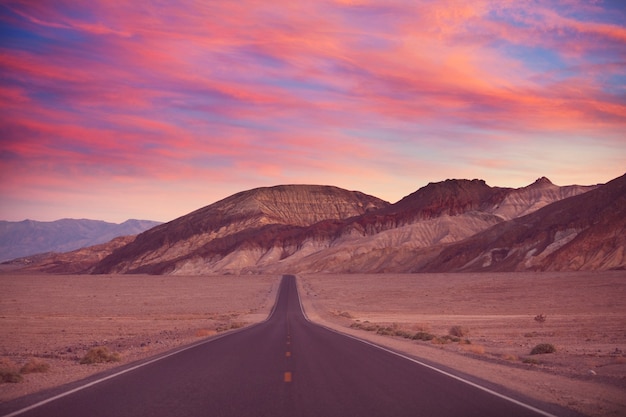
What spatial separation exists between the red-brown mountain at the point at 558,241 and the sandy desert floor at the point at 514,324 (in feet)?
50.9

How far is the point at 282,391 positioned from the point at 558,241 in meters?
111

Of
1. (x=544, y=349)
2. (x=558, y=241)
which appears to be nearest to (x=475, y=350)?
(x=544, y=349)

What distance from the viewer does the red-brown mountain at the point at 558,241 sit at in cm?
9831

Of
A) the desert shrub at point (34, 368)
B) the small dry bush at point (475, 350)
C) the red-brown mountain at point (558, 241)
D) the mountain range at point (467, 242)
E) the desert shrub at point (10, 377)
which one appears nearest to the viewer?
the desert shrub at point (10, 377)

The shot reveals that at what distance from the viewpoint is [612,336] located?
31.2 meters

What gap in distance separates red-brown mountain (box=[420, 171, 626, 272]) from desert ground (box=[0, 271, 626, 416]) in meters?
16.7

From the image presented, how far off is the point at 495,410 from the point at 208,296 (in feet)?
272

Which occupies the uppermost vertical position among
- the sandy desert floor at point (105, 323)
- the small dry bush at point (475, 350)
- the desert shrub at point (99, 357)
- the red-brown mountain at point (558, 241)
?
the red-brown mountain at point (558, 241)

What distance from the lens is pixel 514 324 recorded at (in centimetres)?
4194

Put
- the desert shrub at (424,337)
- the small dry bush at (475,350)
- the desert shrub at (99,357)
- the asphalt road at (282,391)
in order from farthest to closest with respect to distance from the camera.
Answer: the desert shrub at (424,337), the small dry bush at (475,350), the desert shrub at (99,357), the asphalt road at (282,391)

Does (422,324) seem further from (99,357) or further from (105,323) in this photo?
(99,357)

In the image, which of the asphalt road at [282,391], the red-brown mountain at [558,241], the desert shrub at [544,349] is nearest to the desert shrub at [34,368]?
the asphalt road at [282,391]

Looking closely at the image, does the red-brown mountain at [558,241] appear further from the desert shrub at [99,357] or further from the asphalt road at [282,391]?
the desert shrub at [99,357]

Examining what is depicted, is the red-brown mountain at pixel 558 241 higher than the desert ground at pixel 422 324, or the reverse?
the red-brown mountain at pixel 558 241
